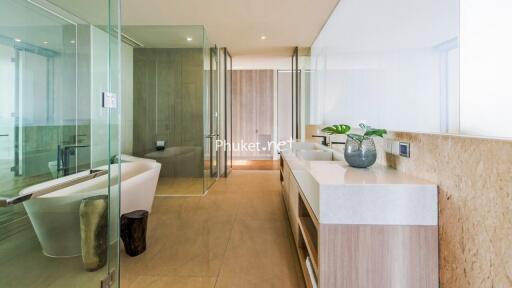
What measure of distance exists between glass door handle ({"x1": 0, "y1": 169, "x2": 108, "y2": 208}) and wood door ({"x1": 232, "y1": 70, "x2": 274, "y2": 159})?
5.46 metres

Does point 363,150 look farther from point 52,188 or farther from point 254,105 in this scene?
point 254,105

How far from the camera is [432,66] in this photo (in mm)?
1251

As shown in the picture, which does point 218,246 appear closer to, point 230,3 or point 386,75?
point 386,75

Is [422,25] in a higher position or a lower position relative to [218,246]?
higher

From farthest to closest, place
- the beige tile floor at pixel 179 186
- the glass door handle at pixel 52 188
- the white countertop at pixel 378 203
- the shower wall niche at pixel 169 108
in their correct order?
the shower wall niche at pixel 169 108 < the beige tile floor at pixel 179 186 < the glass door handle at pixel 52 188 < the white countertop at pixel 378 203

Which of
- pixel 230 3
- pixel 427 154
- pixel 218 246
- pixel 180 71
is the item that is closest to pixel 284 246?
pixel 218 246

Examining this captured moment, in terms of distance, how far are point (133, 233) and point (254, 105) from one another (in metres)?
5.70

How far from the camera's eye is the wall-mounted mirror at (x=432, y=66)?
0.94m

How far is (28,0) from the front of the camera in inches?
89.2

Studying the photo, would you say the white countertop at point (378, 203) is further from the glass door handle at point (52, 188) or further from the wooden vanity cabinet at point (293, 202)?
the glass door handle at point (52, 188)

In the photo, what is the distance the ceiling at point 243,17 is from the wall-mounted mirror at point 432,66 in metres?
1.34

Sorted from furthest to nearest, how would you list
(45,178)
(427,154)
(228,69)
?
(228,69)
(45,178)
(427,154)

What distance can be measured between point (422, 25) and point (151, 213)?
3349mm

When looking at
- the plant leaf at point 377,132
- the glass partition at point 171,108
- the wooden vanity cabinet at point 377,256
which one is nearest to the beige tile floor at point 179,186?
the glass partition at point 171,108
